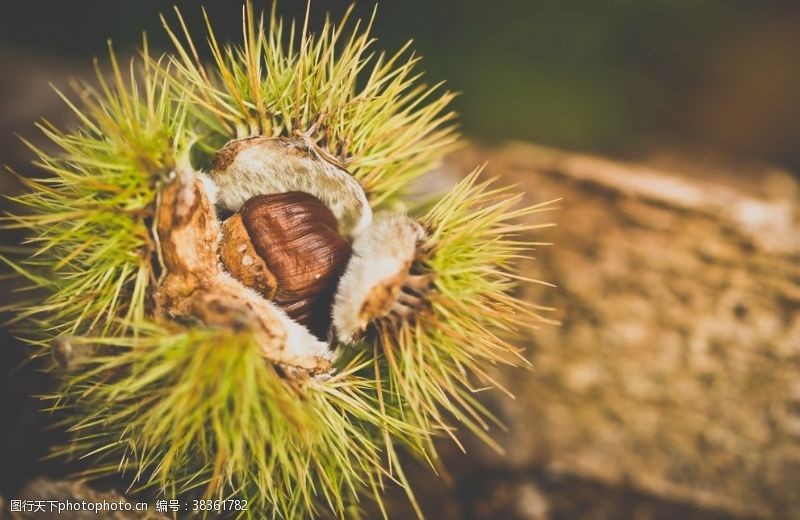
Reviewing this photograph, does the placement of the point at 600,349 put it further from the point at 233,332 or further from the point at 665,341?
the point at 233,332

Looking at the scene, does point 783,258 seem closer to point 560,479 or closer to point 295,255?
point 560,479

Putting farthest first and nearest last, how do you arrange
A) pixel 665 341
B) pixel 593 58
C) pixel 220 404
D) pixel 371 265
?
pixel 593 58, pixel 665 341, pixel 371 265, pixel 220 404

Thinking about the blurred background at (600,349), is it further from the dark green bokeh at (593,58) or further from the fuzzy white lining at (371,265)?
the fuzzy white lining at (371,265)

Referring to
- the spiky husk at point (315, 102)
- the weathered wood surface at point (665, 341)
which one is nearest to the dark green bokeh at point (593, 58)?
the weathered wood surface at point (665, 341)

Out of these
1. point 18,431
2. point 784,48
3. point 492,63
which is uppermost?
point 784,48

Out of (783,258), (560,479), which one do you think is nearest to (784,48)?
(783,258)

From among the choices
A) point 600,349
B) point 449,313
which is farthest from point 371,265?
point 600,349
